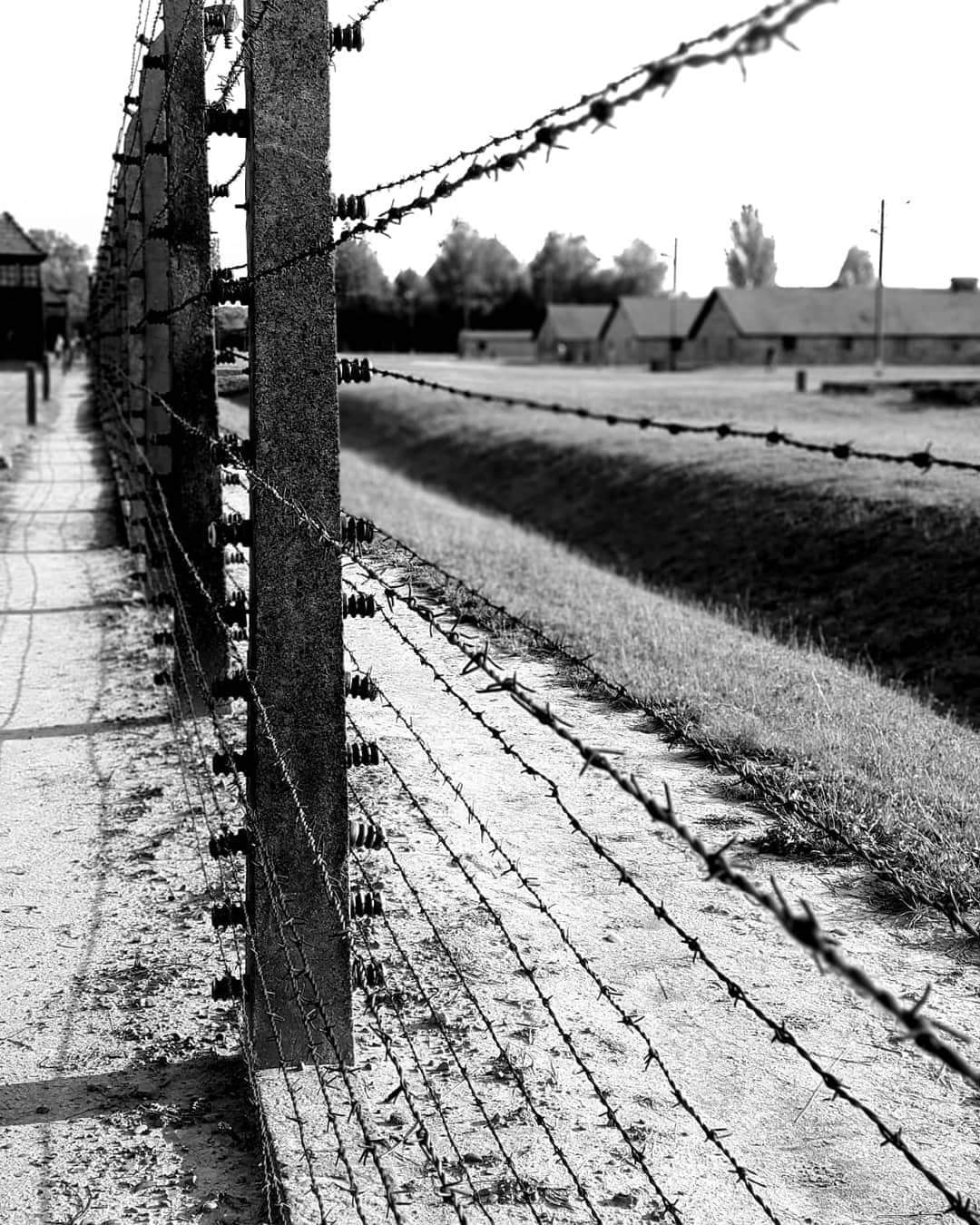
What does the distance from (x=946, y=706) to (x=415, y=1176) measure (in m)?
9.08

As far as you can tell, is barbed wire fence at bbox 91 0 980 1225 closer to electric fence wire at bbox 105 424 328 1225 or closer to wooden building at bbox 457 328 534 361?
electric fence wire at bbox 105 424 328 1225

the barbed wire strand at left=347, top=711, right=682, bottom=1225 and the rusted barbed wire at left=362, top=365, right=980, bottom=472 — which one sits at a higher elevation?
the rusted barbed wire at left=362, top=365, right=980, bottom=472

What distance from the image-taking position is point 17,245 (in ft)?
203

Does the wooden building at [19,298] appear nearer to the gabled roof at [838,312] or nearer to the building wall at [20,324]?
the building wall at [20,324]

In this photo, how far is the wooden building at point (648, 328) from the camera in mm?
87312

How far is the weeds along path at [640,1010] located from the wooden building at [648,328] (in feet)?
269

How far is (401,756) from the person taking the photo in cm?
646

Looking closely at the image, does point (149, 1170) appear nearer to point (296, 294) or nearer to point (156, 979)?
point (156, 979)

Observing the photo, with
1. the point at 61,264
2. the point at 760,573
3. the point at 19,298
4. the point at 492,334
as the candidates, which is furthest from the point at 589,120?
the point at 492,334

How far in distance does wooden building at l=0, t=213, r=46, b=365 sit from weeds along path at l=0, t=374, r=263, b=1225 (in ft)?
185

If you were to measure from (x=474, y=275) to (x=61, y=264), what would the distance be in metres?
27.9

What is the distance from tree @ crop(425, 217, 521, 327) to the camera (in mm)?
96312

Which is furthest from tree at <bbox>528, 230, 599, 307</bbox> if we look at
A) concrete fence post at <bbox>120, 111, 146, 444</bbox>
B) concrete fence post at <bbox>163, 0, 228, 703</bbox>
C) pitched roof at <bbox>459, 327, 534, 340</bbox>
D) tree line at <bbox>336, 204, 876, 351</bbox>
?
concrete fence post at <bbox>163, 0, 228, 703</bbox>

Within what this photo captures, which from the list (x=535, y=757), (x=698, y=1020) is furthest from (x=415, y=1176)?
(x=535, y=757)
